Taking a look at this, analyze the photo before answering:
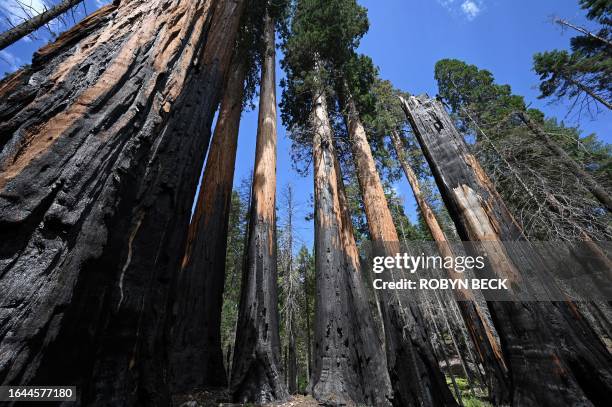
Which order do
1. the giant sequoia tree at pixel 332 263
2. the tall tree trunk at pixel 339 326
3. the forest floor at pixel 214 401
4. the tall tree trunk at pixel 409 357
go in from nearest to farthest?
the forest floor at pixel 214 401, the tall tree trunk at pixel 409 357, the tall tree trunk at pixel 339 326, the giant sequoia tree at pixel 332 263

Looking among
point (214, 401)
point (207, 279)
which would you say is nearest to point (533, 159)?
point (207, 279)

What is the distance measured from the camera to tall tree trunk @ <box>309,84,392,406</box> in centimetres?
361

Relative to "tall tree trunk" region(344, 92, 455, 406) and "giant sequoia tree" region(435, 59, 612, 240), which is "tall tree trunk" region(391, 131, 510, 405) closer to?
"tall tree trunk" region(344, 92, 455, 406)

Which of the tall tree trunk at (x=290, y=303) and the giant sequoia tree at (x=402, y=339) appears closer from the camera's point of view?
the giant sequoia tree at (x=402, y=339)

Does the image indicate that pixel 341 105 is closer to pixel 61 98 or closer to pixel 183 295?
pixel 183 295

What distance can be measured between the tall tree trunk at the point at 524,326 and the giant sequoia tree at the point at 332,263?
239 centimetres

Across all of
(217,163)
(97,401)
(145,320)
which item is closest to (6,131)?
(145,320)

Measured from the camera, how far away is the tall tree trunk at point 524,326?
156 cm

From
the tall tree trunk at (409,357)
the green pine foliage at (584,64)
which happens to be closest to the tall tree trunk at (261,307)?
the tall tree trunk at (409,357)

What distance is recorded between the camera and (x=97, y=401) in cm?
101

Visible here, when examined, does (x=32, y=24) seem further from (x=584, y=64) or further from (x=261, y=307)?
(x=584, y=64)

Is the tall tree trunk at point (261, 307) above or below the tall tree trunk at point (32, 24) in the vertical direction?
below

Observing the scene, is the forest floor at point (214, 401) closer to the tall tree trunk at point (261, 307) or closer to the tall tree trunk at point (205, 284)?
the tall tree trunk at point (261, 307)

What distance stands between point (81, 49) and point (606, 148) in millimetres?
18225
